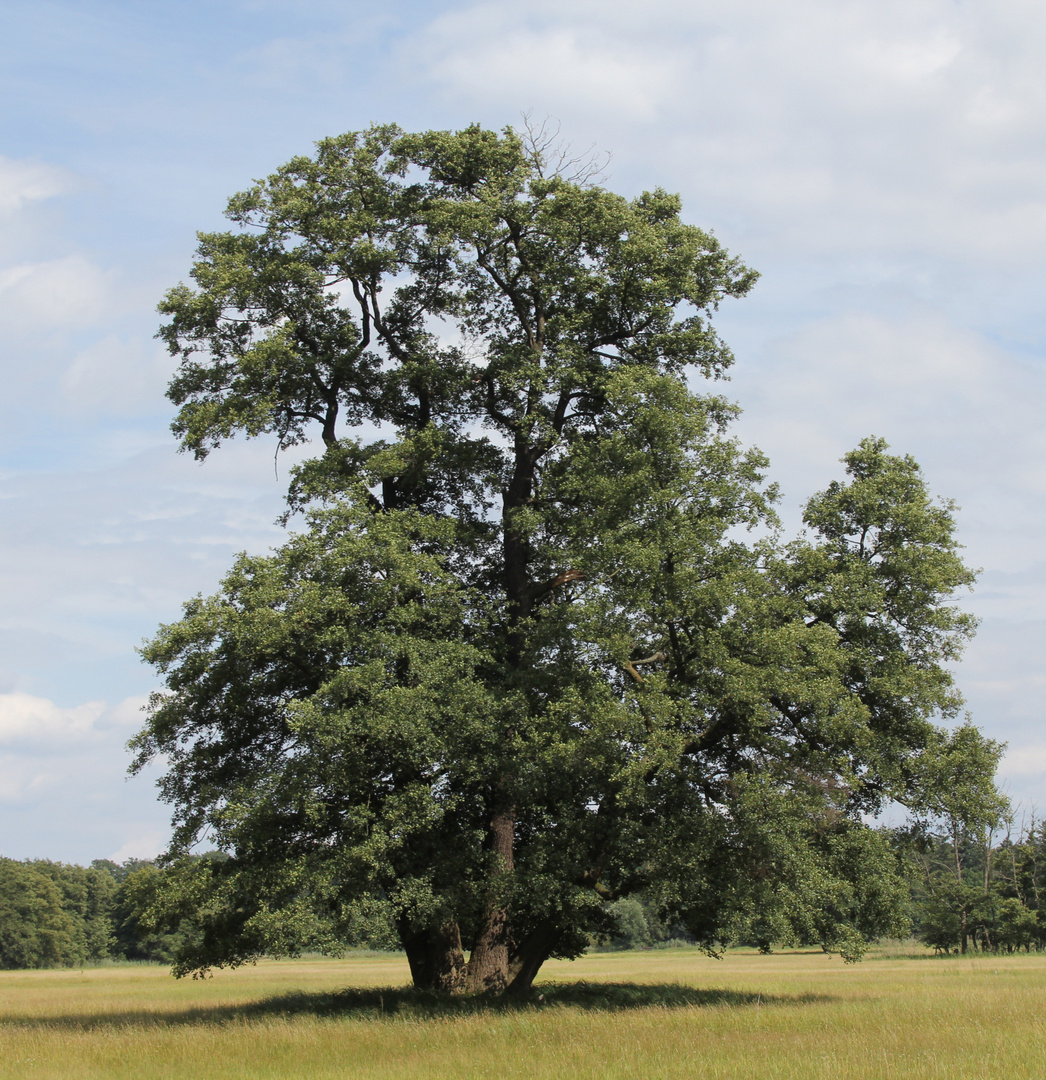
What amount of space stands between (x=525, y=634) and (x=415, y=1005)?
950cm

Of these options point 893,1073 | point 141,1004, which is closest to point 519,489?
point 893,1073

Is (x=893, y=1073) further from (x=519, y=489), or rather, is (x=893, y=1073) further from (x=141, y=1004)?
(x=141, y=1004)

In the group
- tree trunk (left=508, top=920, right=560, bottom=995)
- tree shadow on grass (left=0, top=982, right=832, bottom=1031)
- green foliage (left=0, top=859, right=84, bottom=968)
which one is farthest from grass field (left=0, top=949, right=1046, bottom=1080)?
green foliage (left=0, top=859, right=84, bottom=968)

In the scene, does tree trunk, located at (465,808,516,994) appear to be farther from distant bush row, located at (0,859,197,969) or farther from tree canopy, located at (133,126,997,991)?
distant bush row, located at (0,859,197,969)

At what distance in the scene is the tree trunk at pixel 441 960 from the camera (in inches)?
1030

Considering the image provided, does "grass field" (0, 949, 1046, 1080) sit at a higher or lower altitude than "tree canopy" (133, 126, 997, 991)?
lower

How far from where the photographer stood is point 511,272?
100 ft

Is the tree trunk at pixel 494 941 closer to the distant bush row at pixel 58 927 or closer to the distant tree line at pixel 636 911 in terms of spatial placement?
the distant tree line at pixel 636 911

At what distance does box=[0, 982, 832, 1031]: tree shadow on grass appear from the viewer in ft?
78.1

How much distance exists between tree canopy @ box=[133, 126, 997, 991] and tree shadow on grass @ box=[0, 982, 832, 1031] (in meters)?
1.34

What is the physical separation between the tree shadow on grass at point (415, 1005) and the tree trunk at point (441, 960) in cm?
63

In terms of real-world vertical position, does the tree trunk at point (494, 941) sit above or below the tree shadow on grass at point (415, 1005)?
above

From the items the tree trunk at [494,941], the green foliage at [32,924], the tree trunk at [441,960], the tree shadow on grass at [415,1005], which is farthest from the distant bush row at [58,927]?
the tree trunk at [494,941]

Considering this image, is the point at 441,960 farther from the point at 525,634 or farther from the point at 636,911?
the point at 636,911
